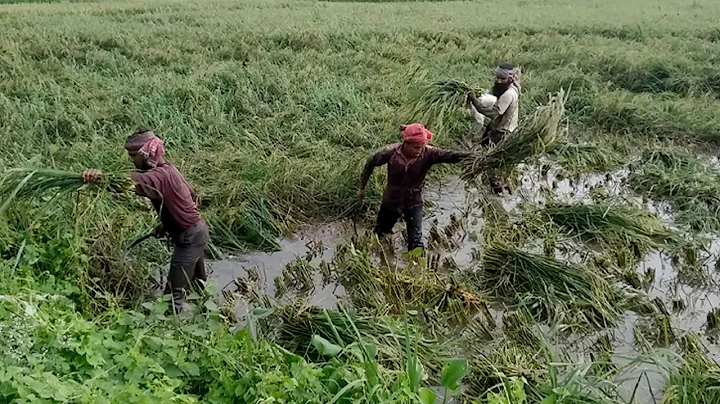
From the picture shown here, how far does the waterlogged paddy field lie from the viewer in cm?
314

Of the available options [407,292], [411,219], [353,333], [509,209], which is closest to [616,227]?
[509,209]

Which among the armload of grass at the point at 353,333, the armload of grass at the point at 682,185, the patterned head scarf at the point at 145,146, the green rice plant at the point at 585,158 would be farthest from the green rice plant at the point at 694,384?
the green rice plant at the point at 585,158

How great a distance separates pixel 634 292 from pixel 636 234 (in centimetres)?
97

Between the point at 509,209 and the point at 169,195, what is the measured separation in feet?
10.9

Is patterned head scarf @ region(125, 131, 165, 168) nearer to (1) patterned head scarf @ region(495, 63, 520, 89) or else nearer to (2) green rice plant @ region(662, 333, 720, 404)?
(2) green rice plant @ region(662, 333, 720, 404)

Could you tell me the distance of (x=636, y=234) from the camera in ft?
17.8

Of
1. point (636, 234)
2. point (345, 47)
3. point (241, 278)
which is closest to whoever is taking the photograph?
point (241, 278)

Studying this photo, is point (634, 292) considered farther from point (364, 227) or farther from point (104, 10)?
point (104, 10)

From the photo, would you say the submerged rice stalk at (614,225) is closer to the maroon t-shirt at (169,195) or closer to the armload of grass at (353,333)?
the armload of grass at (353,333)

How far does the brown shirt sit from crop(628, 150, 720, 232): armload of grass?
94.1 inches

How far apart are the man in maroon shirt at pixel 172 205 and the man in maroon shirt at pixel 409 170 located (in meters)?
1.50

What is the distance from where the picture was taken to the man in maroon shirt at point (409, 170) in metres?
4.86

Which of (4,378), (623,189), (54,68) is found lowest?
(623,189)

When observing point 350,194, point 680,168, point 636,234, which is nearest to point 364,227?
point 350,194
